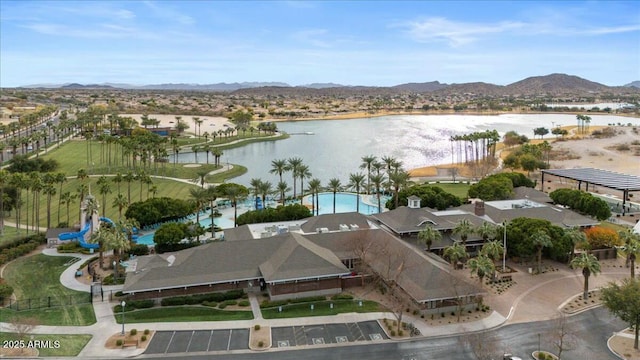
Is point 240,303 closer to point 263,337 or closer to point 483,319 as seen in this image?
point 263,337

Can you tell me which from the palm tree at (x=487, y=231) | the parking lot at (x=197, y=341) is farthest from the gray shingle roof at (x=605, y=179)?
the parking lot at (x=197, y=341)

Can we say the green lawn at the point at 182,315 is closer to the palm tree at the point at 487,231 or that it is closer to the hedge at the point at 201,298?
the hedge at the point at 201,298

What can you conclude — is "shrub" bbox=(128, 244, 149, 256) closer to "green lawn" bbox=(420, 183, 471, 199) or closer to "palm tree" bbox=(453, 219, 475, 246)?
"palm tree" bbox=(453, 219, 475, 246)

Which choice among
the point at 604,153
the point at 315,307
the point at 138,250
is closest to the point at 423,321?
the point at 315,307

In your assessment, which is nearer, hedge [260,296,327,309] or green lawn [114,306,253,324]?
green lawn [114,306,253,324]

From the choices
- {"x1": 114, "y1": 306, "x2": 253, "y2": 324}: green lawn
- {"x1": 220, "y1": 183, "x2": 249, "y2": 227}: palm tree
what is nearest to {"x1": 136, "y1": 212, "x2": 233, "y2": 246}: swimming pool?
{"x1": 220, "y1": 183, "x2": 249, "y2": 227}: palm tree

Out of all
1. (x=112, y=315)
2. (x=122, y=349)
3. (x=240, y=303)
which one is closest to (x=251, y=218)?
(x=240, y=303)
